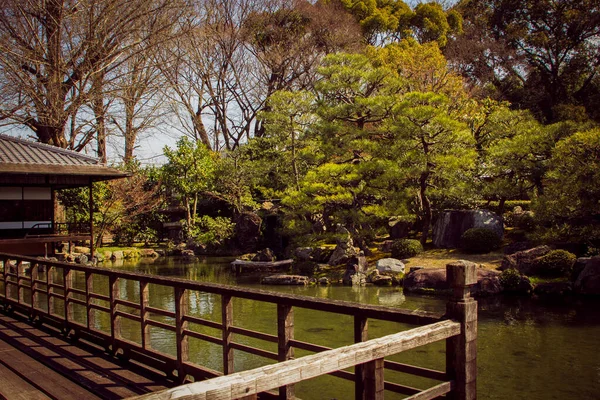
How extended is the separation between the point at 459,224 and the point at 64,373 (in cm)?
1609

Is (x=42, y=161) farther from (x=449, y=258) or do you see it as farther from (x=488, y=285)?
(x=449, y=258)

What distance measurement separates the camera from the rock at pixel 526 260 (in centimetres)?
1434

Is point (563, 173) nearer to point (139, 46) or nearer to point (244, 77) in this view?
point (139, 46)

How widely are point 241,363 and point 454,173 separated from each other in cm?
1333

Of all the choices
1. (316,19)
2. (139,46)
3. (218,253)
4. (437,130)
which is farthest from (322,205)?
(316,19)

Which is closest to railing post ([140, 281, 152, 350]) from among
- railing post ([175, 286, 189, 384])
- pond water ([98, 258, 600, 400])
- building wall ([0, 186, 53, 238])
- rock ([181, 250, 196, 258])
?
railing post ([175, 286, 189, 384])

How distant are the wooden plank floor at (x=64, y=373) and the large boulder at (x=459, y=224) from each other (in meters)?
15.0

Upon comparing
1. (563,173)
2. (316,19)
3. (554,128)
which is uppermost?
(316,19)

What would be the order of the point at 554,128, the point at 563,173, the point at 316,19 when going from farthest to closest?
the point at 316,19 → the point at 554,128 → the point at 563,173

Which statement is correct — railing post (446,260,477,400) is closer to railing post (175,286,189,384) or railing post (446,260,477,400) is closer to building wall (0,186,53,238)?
railing post (175,286,189,384)

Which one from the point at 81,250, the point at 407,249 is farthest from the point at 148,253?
the point at 407,249

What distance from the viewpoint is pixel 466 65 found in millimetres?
30812

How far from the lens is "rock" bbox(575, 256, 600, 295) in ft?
41.7

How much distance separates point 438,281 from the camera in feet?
46.4
